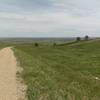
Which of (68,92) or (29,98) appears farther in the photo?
(68,92)

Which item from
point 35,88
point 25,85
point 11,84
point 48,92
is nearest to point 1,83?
point 11,84

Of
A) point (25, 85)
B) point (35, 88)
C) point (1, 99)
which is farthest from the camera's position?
point (25, 85)

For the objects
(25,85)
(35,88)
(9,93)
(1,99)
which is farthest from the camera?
(25,85)

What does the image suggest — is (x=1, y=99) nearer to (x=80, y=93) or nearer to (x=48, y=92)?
(x=48, y=92)

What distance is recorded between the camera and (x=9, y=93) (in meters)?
11.1

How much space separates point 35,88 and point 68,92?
66.7 inches

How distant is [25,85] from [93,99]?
13.3 feet

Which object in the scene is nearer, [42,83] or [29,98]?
[29,98]

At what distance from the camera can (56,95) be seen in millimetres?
10461

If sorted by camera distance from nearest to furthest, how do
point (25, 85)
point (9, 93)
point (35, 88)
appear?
point (9, 93)
point (35, 88)
point (25, 85)

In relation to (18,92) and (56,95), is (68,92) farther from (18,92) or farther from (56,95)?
(18,92)

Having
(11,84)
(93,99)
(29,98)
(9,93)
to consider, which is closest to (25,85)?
(11,84)

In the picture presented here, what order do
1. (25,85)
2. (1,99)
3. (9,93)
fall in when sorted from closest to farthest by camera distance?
(1,99)
(9,93)
(25,85)

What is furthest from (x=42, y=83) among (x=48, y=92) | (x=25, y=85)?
(x=48, y=92)
